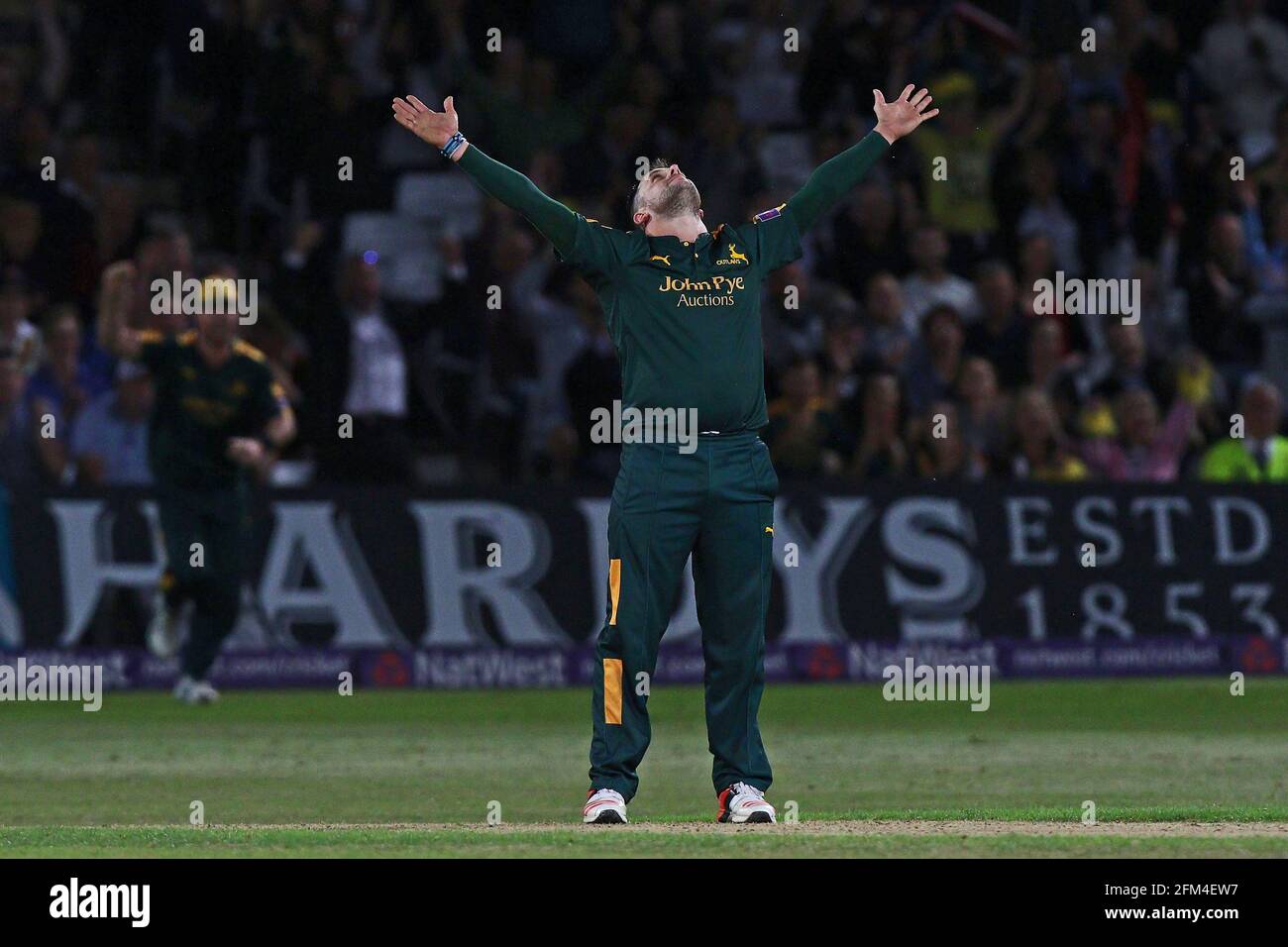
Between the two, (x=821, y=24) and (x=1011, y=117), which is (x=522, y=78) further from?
(x=1011, y=117)

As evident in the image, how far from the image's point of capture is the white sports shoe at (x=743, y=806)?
954 centimetres

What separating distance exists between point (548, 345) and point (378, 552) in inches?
114

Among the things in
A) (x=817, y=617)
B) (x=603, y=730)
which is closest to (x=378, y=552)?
(x=817, y=617)

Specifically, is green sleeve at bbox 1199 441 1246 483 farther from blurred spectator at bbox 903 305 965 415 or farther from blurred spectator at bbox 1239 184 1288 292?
blurred spectator at bbox 1239 184 1288 292

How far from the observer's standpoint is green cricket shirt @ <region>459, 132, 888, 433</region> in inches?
372

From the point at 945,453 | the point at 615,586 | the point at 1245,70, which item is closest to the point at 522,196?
the point at 615,586

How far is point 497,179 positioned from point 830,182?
135 centimetres

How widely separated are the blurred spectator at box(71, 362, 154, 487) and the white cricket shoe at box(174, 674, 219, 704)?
2233mm

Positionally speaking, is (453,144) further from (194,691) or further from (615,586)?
(194,691)

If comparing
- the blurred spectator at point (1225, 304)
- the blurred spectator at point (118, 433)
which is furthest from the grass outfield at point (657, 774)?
the blurred spectator at point (1225, 304)

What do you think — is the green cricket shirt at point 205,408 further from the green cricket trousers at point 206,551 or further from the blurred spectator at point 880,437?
the blurred spectator at point 880,437

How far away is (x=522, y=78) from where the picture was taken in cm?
2206

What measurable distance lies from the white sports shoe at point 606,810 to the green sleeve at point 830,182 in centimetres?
238

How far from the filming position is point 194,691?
57.6 ft
